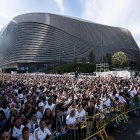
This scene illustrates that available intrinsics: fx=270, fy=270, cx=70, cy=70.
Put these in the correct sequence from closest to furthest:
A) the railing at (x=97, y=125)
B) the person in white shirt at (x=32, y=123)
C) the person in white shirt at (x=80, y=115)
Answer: the person in white shirt at (x=32, y=123), the railing at (x=97, y=125), the person in white shirt at (x=80, y=115)

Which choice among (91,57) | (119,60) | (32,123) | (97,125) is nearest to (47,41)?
(91,57)

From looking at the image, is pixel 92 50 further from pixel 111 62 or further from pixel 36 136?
pixel 36 136

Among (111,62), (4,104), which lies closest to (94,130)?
(4,104)

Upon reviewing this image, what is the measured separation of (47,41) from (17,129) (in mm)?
121051

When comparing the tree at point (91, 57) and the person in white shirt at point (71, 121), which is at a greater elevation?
the tree at point (91, 57)

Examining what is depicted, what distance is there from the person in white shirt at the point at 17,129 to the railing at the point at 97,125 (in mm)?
1098

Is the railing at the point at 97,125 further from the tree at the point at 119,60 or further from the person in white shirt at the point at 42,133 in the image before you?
the tree at the point at 119,60

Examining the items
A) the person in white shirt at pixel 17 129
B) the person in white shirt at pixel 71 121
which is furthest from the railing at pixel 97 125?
the person in white shirt at pixel 17 129

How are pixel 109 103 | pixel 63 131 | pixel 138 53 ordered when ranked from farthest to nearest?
pixel 138 53
pixel 109 103
pixel 63 131

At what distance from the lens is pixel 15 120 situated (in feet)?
26.2

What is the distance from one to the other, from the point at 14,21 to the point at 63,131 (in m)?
134

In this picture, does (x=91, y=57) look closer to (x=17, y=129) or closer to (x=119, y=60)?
(x=119, y=60)

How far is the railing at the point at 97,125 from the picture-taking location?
925 cm

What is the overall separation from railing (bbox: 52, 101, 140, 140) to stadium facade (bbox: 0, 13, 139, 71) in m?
111
